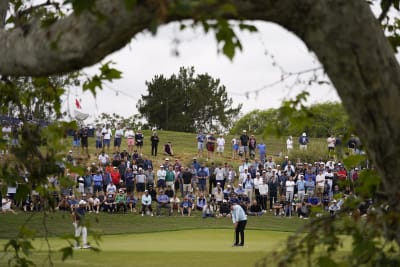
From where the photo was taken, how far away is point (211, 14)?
3559 mm

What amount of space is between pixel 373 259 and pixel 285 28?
205cm

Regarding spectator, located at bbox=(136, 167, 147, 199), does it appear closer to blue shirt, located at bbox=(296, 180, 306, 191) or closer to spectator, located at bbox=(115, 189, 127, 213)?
spectator, located at bbox=(115, 189, 127, 213)

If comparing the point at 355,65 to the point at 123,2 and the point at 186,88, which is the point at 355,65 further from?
the point at 186,88

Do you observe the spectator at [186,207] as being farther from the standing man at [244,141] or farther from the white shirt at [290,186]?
the standing man at [244,141]

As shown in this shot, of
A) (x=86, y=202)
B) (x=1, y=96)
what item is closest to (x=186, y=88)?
(x=86, y=202)

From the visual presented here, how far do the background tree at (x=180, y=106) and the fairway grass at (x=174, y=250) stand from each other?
53.5m

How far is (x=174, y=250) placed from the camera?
91.8 ft

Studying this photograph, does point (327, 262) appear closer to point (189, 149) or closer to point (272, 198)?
point (272, 198)

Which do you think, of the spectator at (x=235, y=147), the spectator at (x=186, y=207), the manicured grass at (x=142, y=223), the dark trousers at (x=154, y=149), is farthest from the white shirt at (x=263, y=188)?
the dark trousers at (x=154, y=149)

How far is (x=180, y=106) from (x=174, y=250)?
214 ft

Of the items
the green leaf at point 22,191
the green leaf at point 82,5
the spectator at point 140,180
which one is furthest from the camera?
the spectator at point 140,180

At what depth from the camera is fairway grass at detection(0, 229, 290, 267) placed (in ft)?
76.1

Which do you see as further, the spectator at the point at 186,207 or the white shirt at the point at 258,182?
the white shirt at the point at 258,182

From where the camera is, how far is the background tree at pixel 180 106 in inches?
3600
